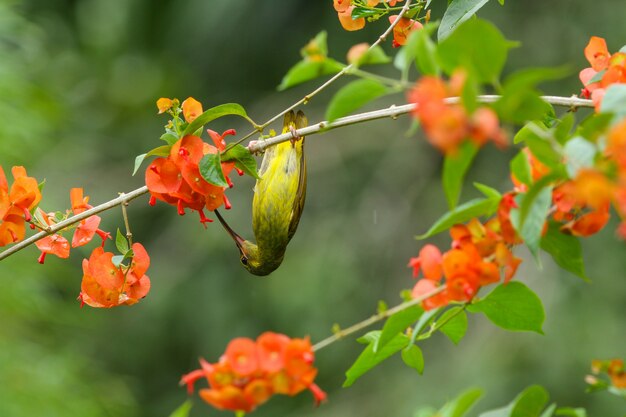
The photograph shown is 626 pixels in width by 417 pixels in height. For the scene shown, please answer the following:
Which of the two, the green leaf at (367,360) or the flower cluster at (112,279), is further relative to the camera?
the flower cluster at (112,279)

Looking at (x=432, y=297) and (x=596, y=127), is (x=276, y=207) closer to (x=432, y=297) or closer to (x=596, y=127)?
(x=432, y=297)

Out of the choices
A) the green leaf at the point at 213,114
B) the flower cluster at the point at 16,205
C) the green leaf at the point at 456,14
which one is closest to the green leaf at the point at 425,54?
the green leaf at the point at 213,114

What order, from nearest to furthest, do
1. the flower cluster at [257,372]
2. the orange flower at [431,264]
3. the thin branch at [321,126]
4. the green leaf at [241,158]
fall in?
the flower cluster at [257,372], the orange flower at [431,264], the thin branch at [321,126], the green leaf at [241,158]

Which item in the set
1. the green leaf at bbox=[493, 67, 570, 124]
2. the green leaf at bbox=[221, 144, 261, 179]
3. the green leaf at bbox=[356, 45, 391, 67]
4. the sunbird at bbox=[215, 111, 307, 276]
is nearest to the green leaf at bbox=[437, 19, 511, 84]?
the green leaf at bbox=[493, 67, 570, 124]

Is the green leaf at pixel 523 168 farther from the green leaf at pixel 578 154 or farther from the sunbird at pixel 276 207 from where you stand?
the sunbird at pixel 276 207

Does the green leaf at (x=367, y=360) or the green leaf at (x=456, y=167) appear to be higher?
the green leaf at (x=456, y=167)
